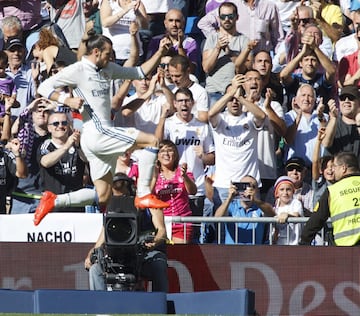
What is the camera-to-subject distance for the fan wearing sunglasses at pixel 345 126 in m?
14.5

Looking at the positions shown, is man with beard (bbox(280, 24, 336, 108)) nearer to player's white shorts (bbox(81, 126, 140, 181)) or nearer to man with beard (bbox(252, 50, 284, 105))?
man with beard (bbox(252, 50, 284, 105))

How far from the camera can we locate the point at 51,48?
1609 cm

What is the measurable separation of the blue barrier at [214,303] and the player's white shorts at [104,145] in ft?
8.86

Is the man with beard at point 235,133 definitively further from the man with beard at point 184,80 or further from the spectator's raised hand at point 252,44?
the spectator's raised hand at point 252,44

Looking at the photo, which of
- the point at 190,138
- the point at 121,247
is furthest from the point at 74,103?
the point at 190,138

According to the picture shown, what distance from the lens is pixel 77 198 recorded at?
13109 mm

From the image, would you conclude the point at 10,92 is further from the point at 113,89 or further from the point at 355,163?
the point at 355,163

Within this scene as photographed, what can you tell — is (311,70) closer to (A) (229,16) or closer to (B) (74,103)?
(A) (229,16)

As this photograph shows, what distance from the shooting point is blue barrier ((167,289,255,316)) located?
10516 mm

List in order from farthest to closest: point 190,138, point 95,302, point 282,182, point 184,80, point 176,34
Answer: point 176,34 < point 184,80 < point 190,138 < point 282,182 < point 95,302

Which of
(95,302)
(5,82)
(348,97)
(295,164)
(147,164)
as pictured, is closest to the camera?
(95,302)

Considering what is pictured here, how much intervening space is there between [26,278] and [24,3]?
20.2 feet

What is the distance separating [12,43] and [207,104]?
2.87 metres

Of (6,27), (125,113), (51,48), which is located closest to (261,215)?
(125,113)
